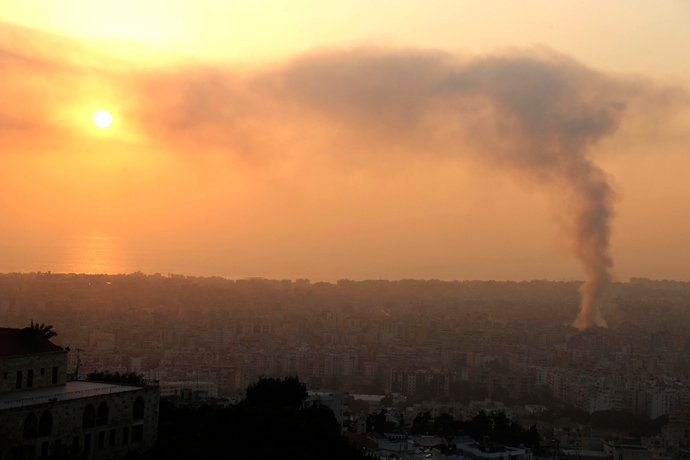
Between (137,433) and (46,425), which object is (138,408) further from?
(46,425)

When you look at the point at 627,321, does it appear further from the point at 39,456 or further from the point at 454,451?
the point at 39,456

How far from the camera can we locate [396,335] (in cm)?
10994

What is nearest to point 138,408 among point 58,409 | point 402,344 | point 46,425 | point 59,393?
point 59,393

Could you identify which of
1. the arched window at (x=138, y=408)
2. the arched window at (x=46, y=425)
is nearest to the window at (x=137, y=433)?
the arched window at (x=138, y=408)

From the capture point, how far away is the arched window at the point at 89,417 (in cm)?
1461

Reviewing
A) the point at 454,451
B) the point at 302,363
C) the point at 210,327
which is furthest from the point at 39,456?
the point at 210,327

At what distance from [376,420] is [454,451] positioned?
938 centimetres

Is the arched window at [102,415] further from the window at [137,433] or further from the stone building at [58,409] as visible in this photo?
the window at [137,433]

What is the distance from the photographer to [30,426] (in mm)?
13469

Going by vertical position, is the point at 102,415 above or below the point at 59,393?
below

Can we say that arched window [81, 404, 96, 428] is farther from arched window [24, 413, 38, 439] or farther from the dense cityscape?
the dense cityscape

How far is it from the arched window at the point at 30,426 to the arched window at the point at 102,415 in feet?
4.87

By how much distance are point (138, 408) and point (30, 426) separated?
2.73 meters

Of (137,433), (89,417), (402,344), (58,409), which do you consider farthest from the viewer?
(402,344)
